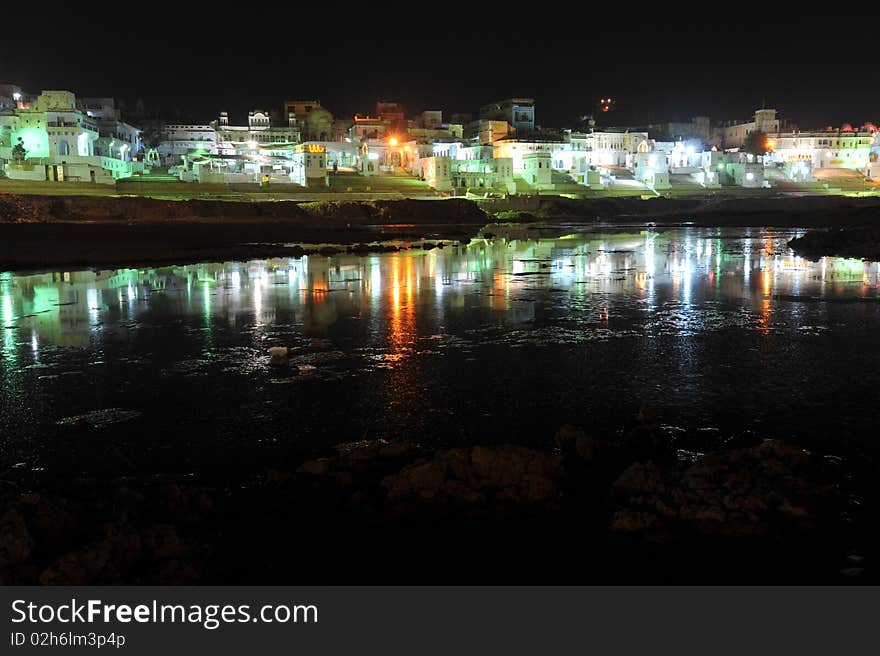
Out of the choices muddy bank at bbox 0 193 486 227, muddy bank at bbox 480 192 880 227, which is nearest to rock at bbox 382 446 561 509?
muddy bank at bbox 0 193 486 227

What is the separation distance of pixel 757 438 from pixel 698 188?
332 feet

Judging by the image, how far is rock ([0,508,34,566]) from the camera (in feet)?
20.8

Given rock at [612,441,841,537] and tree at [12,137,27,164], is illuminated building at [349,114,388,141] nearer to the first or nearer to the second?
tree at [12,137,27,164]

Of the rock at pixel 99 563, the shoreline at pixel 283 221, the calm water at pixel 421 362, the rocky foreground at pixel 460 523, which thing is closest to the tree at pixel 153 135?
the shoreline at pixel 283 221

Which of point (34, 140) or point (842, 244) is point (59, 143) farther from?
point (842, 244)

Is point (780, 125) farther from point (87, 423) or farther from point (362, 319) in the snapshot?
point (87, 423)

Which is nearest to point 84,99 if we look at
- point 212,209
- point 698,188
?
point 212,209

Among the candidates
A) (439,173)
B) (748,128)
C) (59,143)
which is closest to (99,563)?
(59,143)

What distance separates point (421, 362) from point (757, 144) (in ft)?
422

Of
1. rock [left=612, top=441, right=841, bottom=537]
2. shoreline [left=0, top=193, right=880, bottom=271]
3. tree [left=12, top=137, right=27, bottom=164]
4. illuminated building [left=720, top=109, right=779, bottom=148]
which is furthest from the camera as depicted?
illuminated building [left=720, top=109, right=779, bottom=148]

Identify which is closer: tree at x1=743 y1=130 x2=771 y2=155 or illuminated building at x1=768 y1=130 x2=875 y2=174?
illuminated building at x1=768 y1=130 x2=875 y2=174

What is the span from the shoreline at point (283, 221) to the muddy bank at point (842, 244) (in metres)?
15.5

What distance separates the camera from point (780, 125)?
442 ft

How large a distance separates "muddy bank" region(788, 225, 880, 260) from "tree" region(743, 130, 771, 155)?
9054 centimetres
